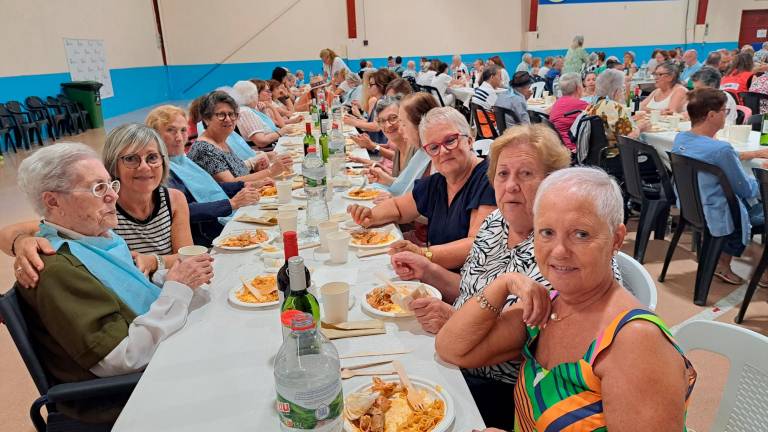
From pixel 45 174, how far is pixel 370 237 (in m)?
1.20

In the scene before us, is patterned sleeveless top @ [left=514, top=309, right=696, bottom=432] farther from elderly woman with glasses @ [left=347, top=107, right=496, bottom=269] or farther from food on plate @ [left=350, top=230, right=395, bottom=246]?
food on plate @ [left=350, top=230, right=395, bottom=246]

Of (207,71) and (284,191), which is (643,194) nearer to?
(284,191)

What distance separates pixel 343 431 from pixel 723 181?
2.97 meters

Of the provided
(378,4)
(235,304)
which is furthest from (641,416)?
(378,4)

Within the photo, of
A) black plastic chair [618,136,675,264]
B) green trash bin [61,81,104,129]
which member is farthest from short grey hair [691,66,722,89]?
green trash bin [61,81,104,129]

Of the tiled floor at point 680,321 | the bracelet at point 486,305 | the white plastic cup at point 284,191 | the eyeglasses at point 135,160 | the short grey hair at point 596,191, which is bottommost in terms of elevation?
the tiled floor at point 680,321

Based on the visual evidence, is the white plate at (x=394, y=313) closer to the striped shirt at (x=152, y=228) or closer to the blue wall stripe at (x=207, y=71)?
the striped shirt at (x=152, y=228)

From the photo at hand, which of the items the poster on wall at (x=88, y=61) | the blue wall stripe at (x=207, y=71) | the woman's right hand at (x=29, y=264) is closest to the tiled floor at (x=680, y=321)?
the woman's right hand at (x=29, y=264)

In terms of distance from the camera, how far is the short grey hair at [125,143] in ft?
7.27

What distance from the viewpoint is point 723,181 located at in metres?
3.07

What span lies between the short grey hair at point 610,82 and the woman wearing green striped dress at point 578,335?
13.8ft

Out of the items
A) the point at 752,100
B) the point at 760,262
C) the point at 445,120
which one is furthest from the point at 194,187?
the point at 752,100

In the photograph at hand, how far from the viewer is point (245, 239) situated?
7.42ft

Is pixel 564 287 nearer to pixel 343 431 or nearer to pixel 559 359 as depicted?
pixel 559 359
